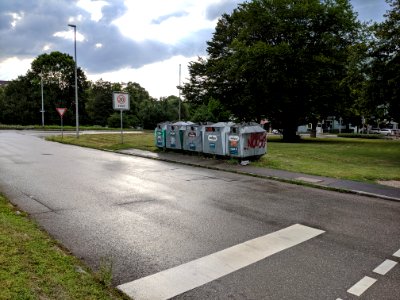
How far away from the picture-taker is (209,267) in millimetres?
4555

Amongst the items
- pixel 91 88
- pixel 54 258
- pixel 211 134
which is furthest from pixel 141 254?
pixel 91 88

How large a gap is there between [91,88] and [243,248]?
87.4 m

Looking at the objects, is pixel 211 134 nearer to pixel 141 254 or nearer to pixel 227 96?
pixel 141 254

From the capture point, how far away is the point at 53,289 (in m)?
3.62

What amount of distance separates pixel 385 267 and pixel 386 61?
58.0 ft

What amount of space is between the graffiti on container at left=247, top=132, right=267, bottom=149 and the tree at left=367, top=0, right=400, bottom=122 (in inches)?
303

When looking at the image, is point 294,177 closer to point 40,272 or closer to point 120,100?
point 40,272

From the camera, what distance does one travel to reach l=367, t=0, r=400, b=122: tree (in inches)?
718

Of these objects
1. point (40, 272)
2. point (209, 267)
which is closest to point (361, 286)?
point (209, 267)

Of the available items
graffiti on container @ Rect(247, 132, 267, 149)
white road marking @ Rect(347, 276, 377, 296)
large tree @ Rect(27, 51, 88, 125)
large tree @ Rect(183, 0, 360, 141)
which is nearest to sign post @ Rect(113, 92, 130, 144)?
graffiti on container @ Rect(247, 132, 267, 149)

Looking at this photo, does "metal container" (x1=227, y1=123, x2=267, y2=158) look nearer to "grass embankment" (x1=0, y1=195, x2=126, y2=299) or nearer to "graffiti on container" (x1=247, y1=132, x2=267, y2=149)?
"graffiti on container" (x1=247, y1=132, x2=267, y2=149)

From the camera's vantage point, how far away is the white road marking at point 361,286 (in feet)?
13.0

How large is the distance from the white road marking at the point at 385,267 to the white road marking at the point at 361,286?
12.3 inches

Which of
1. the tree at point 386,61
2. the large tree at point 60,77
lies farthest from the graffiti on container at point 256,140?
the large tree at point 60,77
